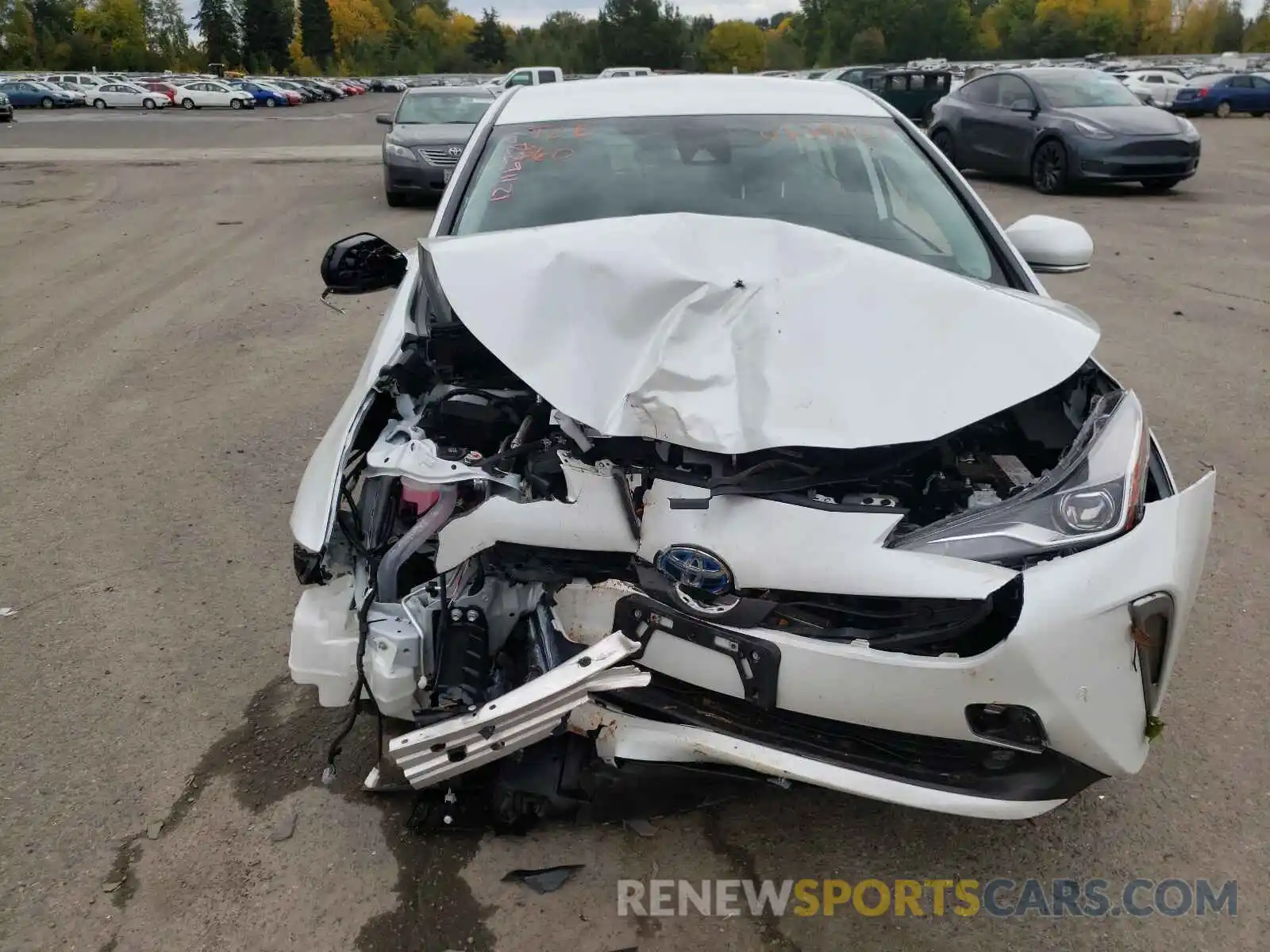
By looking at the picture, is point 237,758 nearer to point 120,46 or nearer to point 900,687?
point 900,687

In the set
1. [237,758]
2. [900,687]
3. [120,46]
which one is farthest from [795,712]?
[120,46]

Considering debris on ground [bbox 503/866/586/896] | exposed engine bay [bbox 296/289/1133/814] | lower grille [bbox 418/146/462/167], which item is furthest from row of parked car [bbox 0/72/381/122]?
debris on ground [bbox 503/866/586/896]

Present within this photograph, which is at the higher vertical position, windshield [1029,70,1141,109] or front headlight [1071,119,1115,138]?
windshield [1029,70,1141,109]

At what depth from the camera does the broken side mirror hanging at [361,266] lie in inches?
126

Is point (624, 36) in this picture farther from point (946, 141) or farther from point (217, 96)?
point (946, 141)

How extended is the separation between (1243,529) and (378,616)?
3.48m

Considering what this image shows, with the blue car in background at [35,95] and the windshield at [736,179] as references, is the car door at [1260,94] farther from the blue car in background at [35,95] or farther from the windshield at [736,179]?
the blue car in background at [35,95]

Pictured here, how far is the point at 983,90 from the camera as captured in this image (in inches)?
545

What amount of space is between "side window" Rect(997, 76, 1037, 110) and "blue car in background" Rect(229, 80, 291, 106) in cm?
4263

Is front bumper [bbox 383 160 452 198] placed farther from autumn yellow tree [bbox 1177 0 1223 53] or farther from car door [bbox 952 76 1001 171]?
autumn yellow tree [bbox 1177 0 1223 53]

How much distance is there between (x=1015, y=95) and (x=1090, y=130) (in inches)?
59.2

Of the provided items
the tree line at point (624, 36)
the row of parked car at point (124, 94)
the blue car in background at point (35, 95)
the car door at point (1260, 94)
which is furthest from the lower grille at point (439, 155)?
the tree line at point (624, 36)

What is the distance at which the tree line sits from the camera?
79.0m

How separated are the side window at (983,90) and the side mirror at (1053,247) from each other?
456 inches
